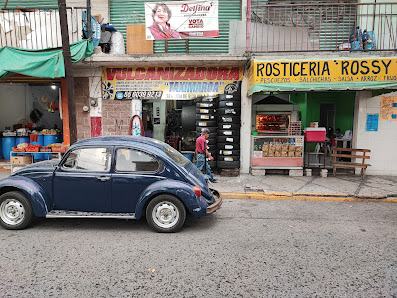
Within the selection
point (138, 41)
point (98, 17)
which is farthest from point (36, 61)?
point (138, 41)

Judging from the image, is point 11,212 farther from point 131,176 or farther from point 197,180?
point 197,180

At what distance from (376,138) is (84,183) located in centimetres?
925

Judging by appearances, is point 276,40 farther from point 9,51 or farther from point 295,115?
point 9,51

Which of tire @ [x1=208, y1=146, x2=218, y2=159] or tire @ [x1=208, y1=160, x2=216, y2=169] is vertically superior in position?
tire @ [x1=208, y1=146, x2=218, y2=159]

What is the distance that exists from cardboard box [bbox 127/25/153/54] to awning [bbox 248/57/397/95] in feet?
12.7

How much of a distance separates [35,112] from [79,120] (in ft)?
8.50

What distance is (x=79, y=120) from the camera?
1011 cm

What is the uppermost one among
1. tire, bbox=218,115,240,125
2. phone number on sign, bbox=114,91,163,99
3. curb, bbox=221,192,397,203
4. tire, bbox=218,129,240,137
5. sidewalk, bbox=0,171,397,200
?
phone number on sign, bbox=114,91,163,99

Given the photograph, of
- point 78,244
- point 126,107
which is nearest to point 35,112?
point 126,107

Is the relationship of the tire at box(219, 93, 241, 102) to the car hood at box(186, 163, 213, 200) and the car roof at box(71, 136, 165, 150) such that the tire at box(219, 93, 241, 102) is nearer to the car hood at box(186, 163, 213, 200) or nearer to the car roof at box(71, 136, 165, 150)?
the car hood at box(186, 163, 213, 200)

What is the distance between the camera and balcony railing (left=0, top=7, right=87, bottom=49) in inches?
359

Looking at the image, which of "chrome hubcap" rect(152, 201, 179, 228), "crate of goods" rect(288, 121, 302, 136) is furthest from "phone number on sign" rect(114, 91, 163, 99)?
"chrome hubcap" rect(152, 201, 179, 228)

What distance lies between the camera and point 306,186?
827cm

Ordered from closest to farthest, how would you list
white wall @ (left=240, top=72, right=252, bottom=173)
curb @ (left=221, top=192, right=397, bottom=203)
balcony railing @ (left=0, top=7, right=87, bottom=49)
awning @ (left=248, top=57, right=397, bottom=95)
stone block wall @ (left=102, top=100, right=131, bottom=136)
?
curb @ (left=221, top=192, right=397, bottom=203)
awning @ (left=248, top=57, right=397, bottom=95)
balcony railing @ (left=0, top=7, right=87, bottom=49)
white wall @ (left=240, top=72, right=252, bottom=173)
stone block wall @ (left=102, top=100, right=131, bottom=136)
